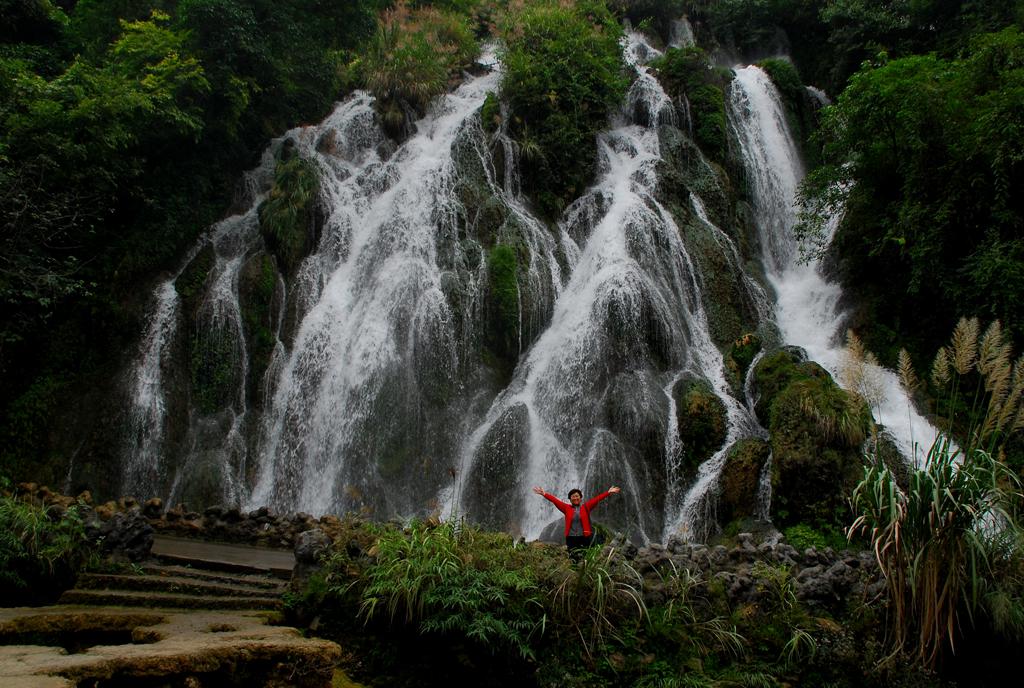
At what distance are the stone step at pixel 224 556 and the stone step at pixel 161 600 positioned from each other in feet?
2.58

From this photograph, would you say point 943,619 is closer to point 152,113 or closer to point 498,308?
point 498,308

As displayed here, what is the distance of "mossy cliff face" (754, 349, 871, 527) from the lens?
28.6 ft

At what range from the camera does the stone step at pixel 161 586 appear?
593 cm

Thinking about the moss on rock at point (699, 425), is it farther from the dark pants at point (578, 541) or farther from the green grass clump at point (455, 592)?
the green grass clump at point (455, 592)

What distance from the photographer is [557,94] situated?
16.5 m

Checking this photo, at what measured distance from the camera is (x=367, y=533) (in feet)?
19.3

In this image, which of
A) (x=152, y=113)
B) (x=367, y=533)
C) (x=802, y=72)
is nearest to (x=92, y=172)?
(x=152, y=113)

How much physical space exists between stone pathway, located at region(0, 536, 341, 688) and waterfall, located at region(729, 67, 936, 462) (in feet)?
28.7

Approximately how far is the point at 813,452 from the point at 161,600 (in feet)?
26.4

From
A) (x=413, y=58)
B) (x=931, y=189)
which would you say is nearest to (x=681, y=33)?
(x=413, y=58)

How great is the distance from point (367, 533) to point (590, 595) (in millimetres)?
2168

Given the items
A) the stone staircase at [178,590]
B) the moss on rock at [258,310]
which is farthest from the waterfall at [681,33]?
the stone staircase at [178,590]

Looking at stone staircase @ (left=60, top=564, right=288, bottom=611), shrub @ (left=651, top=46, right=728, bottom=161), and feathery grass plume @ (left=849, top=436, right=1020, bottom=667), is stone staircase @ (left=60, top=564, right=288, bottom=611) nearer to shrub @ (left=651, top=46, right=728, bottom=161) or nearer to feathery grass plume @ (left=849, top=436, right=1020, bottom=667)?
feathery grass plume @ (left=849, top=436, right=1020, bottom=667)

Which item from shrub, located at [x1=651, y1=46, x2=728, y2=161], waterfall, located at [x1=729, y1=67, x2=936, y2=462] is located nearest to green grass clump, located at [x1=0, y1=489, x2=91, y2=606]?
Result: waterfall, located at [x1=729, y1=67, x2=936, y2=462]
